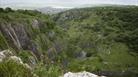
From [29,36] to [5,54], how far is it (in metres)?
147

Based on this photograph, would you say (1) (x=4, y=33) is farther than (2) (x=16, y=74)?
Yes

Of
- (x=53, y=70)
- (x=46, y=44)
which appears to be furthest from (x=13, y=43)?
(x=53, y=70)

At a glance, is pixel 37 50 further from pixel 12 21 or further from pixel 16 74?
pixel 16 74

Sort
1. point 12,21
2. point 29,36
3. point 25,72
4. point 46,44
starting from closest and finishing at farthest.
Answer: point 25,72 < point 12,21 < point 29,36 < point 46,44

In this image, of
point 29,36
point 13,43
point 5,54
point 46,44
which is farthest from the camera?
point 46,44

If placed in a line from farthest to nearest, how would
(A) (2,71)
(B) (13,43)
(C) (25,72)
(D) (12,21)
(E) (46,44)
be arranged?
(E) (46,44), (D) (12,21), (B) (13,43), (C) (25,72), (A) (2,71)

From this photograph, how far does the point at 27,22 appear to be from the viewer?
607ft

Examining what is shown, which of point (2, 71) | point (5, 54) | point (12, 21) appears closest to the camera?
point (2, 71)

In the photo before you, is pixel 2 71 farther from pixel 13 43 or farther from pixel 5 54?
pixel 13 43

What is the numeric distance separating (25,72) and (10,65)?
4.88ft

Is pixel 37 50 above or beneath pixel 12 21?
beneath

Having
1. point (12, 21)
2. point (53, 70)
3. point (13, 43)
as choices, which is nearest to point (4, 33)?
point (13, 43)

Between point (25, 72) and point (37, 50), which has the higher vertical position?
point (25, 72)

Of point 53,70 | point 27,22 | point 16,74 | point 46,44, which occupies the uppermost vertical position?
point 16,74
